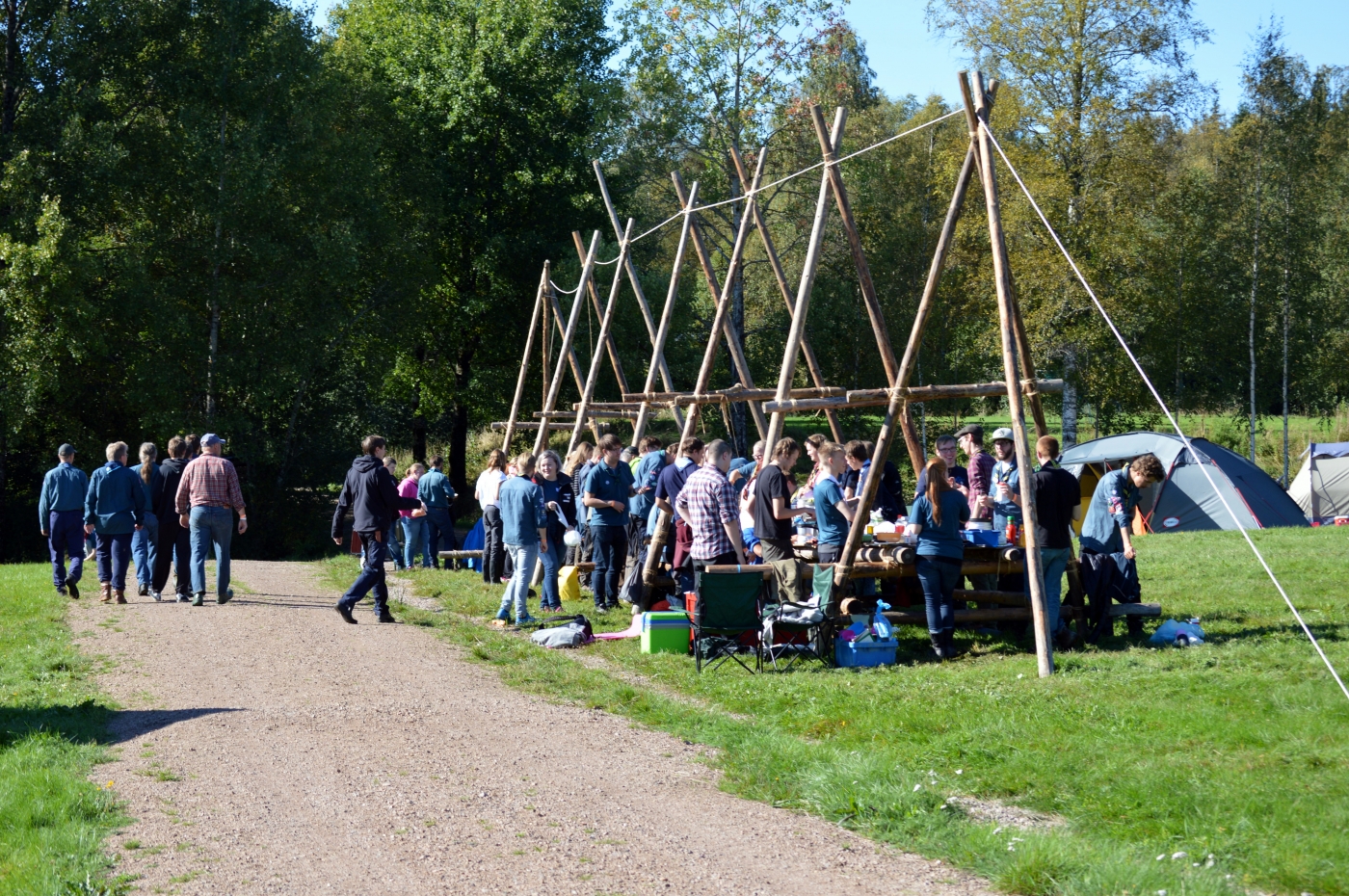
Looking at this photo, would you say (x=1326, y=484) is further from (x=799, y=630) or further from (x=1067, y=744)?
(x=1067, y=744)

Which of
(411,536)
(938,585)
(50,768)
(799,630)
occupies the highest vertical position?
(411,536)

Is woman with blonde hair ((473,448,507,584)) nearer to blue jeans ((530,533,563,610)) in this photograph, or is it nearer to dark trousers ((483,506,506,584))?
dark trousers ((483,506,506,584))

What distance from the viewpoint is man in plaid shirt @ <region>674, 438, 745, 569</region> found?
1051 cm

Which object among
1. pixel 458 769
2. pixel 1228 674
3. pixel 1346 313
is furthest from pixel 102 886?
pixel 1346 313

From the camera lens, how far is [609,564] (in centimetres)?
1301

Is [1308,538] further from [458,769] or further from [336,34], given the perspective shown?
[336,34]

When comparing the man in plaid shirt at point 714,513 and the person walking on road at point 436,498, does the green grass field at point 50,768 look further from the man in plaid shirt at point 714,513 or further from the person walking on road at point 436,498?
the person walking on road at point 436,498

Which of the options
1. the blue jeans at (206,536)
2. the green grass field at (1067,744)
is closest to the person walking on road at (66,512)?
the blue jeans at (206,536)

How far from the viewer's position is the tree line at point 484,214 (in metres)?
25.3

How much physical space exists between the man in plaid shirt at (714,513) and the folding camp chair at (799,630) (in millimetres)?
820

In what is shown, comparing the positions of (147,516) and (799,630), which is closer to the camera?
(799,630)

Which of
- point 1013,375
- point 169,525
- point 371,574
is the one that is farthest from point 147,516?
point 1013,375

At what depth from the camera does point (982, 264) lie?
31594mm

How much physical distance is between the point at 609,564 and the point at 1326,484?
51.2 ft
